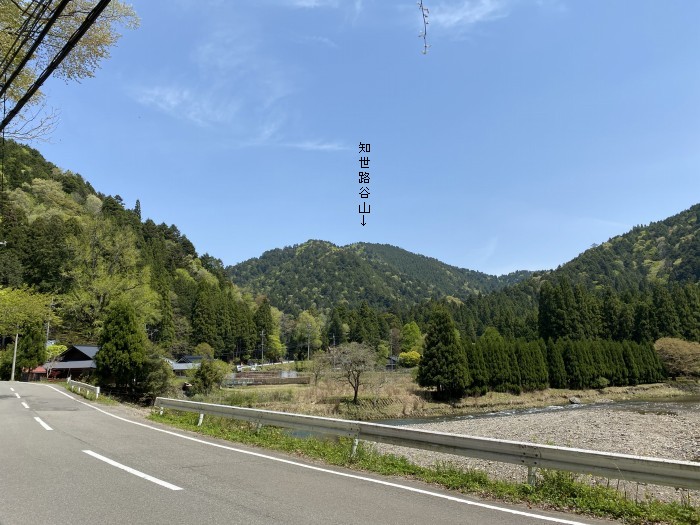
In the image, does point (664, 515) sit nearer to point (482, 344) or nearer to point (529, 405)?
point (529, 405)

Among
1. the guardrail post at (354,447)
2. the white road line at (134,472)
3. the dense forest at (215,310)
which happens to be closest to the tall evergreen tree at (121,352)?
the dense forest at (215,310)

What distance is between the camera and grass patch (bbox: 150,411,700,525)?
5098 millimetres

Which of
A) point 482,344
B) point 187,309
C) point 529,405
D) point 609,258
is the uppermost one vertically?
point 609,258

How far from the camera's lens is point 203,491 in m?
5.79

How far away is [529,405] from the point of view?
154 ft

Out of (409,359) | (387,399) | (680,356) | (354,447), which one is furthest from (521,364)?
(354,447)

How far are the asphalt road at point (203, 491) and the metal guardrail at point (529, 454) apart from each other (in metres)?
0.84

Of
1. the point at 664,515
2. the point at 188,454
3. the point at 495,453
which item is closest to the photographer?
the point at 664,515

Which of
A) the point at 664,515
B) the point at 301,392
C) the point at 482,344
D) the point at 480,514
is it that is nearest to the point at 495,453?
the point at 480,514

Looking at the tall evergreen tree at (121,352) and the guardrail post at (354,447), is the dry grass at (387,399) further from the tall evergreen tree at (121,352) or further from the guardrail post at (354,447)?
the guardrail post at (354,447)

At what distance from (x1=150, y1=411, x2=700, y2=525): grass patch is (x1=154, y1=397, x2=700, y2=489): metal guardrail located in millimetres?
266

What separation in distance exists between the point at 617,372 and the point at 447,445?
220ft

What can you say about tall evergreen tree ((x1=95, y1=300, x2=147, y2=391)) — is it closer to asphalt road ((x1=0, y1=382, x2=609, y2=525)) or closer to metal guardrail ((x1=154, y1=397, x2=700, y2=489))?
asphalt road ((x1=0, y1=382, x2=609, y2=525))

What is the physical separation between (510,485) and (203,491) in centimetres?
418
